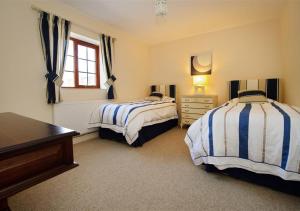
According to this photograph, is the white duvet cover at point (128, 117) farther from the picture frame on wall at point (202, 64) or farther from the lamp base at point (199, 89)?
the picture frame on wall at point (202, 64)

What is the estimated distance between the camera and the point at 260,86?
335 centimetres

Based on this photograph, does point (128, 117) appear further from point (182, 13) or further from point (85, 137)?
point (182, 13)

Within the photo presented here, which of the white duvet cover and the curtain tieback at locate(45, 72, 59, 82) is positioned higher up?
the curtain tieback at locate(45, 72, 59, 82)

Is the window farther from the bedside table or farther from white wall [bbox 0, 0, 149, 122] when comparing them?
the bedside table

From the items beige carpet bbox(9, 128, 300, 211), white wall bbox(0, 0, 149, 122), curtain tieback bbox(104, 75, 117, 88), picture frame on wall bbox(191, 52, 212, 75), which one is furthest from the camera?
picture frame on wall bbox(191, 52, 212, 75)

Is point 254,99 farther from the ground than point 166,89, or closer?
closer

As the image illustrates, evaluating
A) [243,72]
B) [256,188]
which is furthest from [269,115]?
[243,72]

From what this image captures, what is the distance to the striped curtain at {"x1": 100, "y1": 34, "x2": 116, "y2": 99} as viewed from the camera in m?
3.47

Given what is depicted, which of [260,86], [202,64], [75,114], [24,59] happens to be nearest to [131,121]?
[75,114]

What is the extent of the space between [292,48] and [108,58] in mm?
3304

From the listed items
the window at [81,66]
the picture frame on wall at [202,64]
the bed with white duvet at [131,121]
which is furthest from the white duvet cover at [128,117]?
the picture frame on wall at [202,64]

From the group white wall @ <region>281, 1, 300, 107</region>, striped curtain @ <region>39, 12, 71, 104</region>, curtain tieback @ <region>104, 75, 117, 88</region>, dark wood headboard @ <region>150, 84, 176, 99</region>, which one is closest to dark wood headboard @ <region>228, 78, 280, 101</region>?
white wall @ <region>281, 1, 300, 107</region>

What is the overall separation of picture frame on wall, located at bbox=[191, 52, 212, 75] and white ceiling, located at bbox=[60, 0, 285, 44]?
0.59 metres

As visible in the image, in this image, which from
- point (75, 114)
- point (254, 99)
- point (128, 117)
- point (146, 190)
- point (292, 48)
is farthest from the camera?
point (75, 114)
